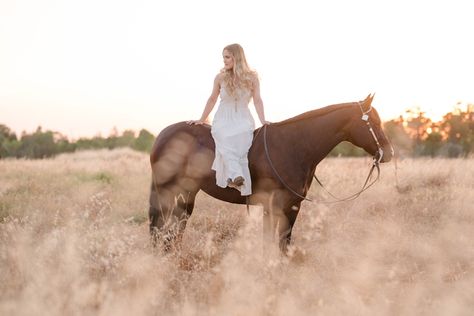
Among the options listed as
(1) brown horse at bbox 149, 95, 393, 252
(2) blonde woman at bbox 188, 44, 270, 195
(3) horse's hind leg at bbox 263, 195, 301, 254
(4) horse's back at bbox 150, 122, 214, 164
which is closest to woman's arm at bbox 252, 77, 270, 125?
(2) blonde woman at bbox 188, 44, 270, 195

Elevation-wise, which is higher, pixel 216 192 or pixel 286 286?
pixel 216 192

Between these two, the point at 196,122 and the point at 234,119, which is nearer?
the point at 234,119

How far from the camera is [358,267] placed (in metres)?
5.98

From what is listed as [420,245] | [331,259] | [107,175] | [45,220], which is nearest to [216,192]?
[331,259]

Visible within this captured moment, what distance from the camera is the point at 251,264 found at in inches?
187

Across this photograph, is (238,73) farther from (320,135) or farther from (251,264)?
(251,264)

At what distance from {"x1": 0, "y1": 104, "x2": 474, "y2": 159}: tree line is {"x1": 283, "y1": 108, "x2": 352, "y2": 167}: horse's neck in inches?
1446

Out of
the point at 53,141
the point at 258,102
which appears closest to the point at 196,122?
the point at 258,102

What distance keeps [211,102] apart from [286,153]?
1143mm

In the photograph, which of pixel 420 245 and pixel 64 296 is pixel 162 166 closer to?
pixel 64 296

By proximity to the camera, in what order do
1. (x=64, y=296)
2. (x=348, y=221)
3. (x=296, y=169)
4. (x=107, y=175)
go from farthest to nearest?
(x=107, y=175)
(x=348, y=221)
(x=296, y=169)
(x=64, y=296)

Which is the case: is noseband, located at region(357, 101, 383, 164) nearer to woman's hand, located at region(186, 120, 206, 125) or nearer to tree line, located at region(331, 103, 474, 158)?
woman's hand, located at region(186, 120, 206, 125)

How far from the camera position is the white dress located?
5676 millimetres

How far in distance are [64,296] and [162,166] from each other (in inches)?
96.4
